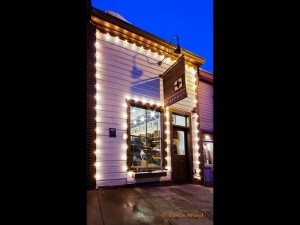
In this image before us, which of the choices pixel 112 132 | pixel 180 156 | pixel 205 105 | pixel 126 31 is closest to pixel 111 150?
pixel 112 132

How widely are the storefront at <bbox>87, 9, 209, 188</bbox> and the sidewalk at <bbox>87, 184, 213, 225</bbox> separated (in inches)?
35.9

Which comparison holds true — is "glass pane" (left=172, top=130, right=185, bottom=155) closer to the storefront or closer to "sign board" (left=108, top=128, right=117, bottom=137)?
the storefront

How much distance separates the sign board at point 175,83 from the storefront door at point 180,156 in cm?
175

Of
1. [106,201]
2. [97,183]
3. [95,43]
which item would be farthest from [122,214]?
[95,43]

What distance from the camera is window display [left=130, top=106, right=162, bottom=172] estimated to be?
7.21 m

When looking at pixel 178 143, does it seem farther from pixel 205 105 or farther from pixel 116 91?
pixel 116 91

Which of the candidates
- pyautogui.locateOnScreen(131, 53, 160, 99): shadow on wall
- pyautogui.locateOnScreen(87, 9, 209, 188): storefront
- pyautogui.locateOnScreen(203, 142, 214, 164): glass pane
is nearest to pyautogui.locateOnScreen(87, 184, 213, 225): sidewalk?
pyautogui.locateOnScreen(87, 9, 209, 188): storefront

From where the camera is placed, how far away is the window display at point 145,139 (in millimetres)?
7207

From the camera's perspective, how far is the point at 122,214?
164 inches

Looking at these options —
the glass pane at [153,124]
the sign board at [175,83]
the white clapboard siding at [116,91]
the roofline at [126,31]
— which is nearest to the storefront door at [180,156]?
the white clapboard siding at [116,91]

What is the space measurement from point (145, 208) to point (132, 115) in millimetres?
3499
